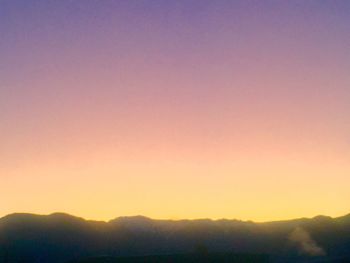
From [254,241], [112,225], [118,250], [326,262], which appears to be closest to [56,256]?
[118,250]

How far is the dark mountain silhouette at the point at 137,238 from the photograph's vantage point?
9844 centimetres

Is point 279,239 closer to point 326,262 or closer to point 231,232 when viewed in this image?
point 231,232

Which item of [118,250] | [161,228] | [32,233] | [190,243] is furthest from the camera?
[161,228]

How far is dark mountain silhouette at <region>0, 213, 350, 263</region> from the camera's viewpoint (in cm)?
9844

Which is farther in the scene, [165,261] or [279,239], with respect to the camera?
[279,239]

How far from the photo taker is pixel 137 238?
4594 inches

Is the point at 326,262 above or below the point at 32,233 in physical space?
below

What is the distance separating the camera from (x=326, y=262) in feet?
142

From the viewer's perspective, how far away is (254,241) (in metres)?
110

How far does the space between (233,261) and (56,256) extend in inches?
3123

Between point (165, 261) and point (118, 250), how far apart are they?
74481 mm

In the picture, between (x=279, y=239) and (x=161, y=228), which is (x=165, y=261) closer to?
(x=279, y=239)

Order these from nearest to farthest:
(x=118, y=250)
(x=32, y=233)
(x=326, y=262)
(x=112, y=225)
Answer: (x=326, y=262) → (x=118, y=250) → (x=32, y=233) → (x=112, y=225)

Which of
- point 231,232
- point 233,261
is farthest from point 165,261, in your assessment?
point 231,232
